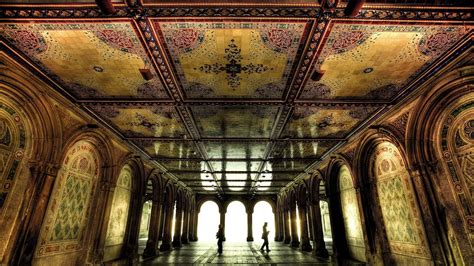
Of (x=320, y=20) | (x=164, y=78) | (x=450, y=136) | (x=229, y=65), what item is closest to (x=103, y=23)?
(x=164, y=78)

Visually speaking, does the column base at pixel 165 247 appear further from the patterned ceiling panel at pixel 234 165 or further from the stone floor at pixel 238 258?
the patterned ceiling panel at pixel 234 165

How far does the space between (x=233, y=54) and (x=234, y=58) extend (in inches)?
3.9

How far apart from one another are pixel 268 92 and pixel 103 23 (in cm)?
331

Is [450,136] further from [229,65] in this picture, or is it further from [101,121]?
[101,121]

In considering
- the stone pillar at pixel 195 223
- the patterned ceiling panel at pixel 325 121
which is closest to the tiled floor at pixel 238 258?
the patterned ceiling panel at pixel 325 121

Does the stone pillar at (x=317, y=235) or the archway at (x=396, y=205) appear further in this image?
the stone pillar at (x=317, y=235)

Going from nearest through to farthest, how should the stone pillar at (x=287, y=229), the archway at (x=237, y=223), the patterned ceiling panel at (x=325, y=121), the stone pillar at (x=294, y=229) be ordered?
1. the patterned ceiling panel at (x=325, y=121)
2. the stone pillar at (x=294, y=229)
3. the stone pillar at (x=287, y=229)
4. the archway at (x=237, y=223)

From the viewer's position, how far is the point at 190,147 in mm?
9172

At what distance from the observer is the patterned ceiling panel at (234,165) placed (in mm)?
11219

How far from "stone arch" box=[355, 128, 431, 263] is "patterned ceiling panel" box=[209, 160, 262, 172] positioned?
16.0ft

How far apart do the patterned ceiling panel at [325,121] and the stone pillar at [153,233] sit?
343 inches

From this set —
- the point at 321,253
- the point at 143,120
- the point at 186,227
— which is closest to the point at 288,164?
the point at 321,253

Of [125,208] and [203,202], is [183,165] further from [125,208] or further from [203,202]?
[203,202]

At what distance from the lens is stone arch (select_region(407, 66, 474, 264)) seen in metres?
4.39
